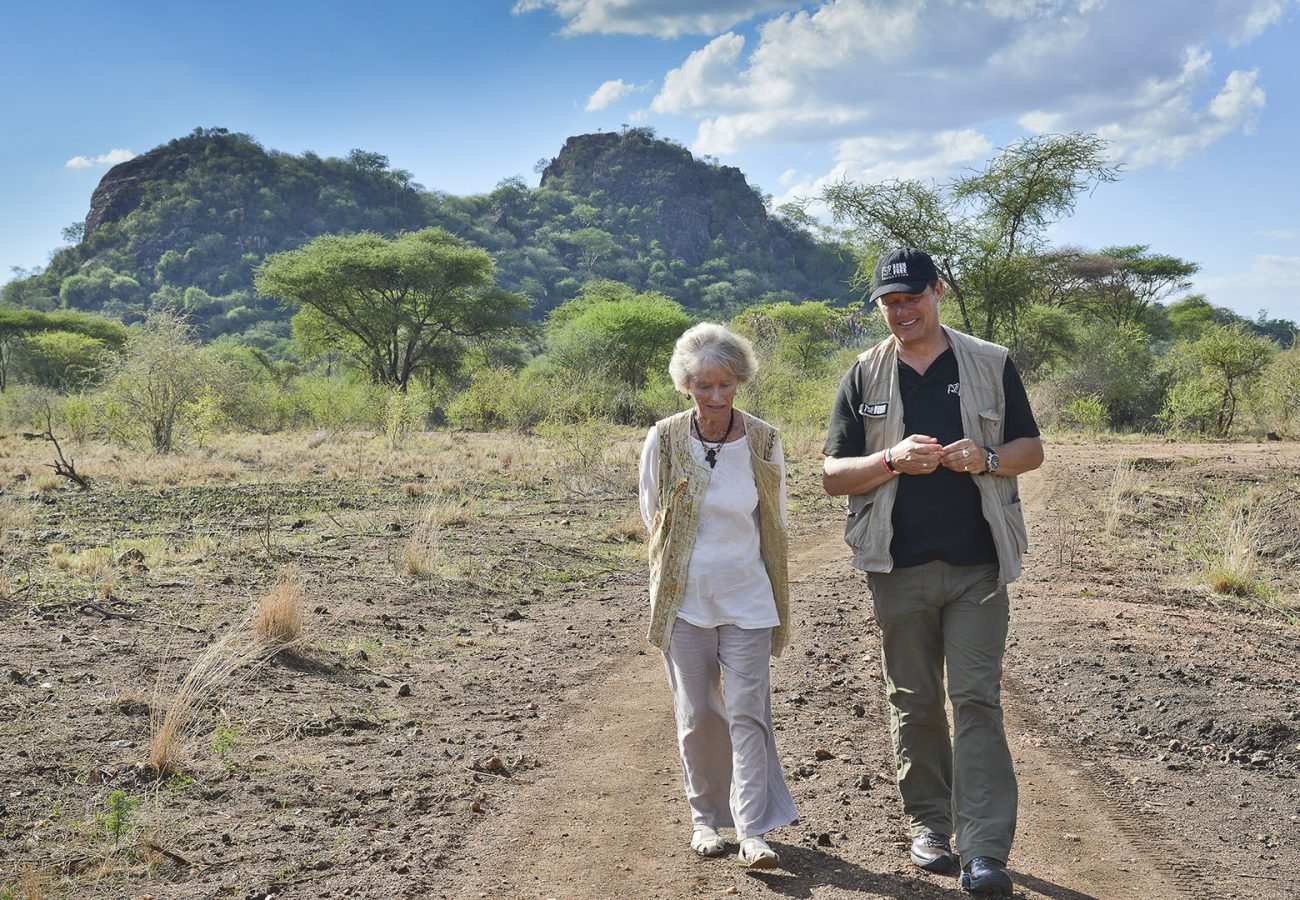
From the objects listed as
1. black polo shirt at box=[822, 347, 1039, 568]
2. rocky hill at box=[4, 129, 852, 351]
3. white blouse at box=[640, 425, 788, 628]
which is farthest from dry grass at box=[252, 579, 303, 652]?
rocky hill at box=[4, 129, 852, 351]

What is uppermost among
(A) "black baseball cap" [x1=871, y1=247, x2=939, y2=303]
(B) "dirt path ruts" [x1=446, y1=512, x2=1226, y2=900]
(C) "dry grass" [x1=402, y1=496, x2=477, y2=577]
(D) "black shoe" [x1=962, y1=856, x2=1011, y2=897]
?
(A) "black baseball cap" [x1=871, y1=247, x2=939, y2=303]

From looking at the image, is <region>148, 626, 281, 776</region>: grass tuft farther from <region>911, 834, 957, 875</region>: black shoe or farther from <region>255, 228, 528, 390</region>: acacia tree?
<region>255, 228, 528, 390</region>: acacia tree

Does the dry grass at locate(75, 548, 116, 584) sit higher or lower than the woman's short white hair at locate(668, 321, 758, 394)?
lower

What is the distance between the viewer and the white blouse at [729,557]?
3398 mm

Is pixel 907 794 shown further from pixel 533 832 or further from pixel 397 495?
pixel 397 495

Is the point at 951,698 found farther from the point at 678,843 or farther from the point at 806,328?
the point at 806,328

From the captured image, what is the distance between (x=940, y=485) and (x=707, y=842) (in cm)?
135

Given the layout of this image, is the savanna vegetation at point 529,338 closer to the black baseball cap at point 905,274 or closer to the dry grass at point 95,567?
the dry grass at point 95,567

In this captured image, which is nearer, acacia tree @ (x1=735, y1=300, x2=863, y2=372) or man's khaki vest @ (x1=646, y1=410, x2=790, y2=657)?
man's khaki vest @ (x1=646, y1=410, x2=790, y2=657)

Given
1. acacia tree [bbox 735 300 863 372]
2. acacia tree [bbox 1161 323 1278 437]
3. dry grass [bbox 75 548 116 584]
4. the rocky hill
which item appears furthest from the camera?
the rocky hill

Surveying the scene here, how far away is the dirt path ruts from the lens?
3.25m

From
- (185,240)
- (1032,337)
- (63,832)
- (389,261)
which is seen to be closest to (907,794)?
(63,832)

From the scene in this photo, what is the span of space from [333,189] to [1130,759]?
94.4m

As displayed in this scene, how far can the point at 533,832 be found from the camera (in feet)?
12.5
